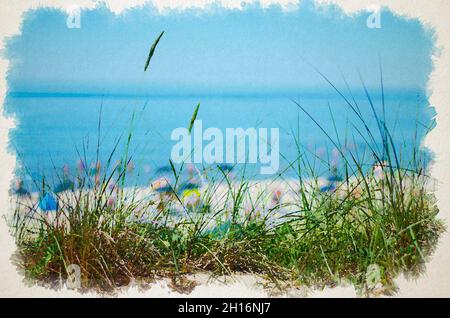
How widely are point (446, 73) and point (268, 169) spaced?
3.90 ft

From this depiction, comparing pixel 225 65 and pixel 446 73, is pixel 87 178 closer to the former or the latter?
pixel 225 65

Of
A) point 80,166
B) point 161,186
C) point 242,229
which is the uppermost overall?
point 80,166

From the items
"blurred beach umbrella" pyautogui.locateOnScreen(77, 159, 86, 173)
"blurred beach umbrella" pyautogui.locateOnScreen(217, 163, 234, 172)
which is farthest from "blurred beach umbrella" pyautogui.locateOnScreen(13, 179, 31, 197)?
"blurred beach umbrella" pyautogui.locateOnScreen(217, 163, 234, 172)

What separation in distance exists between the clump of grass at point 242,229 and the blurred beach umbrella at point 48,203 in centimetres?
3

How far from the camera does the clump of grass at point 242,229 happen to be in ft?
10.3

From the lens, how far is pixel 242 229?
10.6 ft

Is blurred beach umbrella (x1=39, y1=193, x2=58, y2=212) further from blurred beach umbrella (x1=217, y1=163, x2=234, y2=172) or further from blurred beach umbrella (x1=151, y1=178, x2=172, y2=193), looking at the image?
blurred beach umbrella (x1=217, y1=163, x2=234, y2=172)

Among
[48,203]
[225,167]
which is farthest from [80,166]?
[225,167]

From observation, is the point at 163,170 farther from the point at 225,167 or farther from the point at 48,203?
the point at 48,203

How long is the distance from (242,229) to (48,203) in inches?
43.0

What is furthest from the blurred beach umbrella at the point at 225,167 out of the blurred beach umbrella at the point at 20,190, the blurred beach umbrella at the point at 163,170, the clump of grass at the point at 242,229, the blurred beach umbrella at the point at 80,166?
the blurred beach umbrella at the point at 20,190

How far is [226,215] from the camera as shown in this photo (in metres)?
3.28

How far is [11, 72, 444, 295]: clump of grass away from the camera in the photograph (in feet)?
10.3

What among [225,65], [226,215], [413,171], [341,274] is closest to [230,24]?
[225,65]
